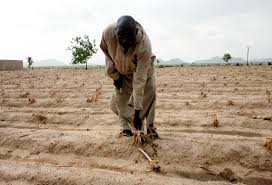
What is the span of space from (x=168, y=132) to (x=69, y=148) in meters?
1.58

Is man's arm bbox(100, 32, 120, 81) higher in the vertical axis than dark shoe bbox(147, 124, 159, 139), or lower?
higher

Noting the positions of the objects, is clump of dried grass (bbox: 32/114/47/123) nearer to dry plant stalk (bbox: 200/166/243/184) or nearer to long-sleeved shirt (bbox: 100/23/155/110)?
long-sleeved shirt (bbox: 100/23/155/110)


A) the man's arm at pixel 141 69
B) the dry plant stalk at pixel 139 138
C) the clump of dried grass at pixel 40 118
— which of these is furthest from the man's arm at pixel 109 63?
the clump of dried grass at pixel 40 118

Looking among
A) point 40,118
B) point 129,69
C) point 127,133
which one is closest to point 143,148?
point 127,133

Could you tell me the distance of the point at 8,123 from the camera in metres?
6.01

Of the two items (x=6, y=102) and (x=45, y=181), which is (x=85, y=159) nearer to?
(x=45, y=181)

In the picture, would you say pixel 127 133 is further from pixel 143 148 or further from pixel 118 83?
pixel 118 83

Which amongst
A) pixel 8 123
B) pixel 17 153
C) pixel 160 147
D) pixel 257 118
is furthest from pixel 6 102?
pixel 257 118

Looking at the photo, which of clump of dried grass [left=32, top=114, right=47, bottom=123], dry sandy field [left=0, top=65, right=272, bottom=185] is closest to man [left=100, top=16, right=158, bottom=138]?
dry sandy field [left=0, top=65, right=272, bottom=185]

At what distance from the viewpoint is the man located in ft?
11.4

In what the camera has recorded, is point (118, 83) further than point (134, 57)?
Yes

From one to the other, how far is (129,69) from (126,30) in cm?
73

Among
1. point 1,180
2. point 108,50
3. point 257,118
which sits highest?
point 108,50

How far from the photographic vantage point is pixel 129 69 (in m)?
4.02
